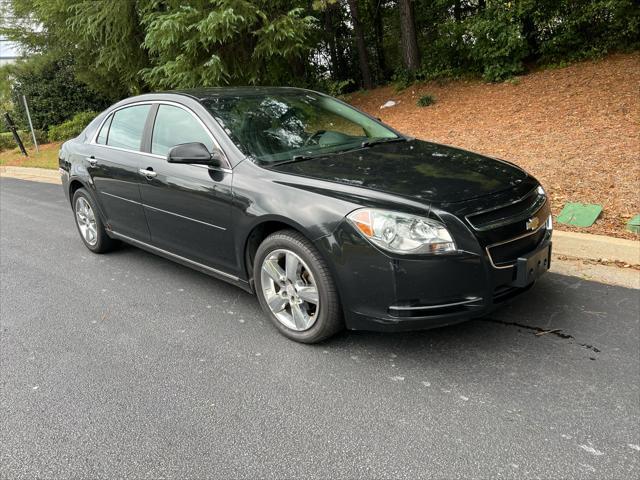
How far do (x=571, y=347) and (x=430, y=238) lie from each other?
1.17m

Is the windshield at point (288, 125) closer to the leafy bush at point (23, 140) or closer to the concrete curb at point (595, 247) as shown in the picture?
the concrete curb at point (595, 247)

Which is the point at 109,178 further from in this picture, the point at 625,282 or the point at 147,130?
the point at 625,282

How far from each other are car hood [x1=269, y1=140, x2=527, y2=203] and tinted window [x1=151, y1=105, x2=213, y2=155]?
81 centimetres

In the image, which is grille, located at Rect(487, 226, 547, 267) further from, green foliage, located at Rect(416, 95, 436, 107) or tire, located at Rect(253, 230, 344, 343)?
green foliage, located at Rect(416, 95, 436, 107)

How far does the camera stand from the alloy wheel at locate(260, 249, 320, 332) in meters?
3.35

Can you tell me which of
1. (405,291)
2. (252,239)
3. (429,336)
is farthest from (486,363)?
(252,239)

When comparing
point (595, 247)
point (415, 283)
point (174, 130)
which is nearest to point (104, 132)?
point (174, 130)

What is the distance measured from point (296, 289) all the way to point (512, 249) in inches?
51.9

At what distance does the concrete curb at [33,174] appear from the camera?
40.9ft

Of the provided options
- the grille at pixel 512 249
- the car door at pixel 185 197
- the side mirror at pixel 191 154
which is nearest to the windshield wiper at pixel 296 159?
the car door at pixel 185 197

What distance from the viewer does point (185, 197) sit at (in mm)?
4004

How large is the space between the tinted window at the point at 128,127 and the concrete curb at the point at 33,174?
7.59 metres

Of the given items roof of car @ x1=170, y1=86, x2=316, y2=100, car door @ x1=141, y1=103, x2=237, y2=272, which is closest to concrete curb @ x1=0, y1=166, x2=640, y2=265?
roof of car @ x1=170, y1=86, x2=316, y2=100

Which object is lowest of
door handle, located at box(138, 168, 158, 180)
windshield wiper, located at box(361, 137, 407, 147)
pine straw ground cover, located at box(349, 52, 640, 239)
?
pine straw ground cover, located at box(349, 52, 640, 239)
